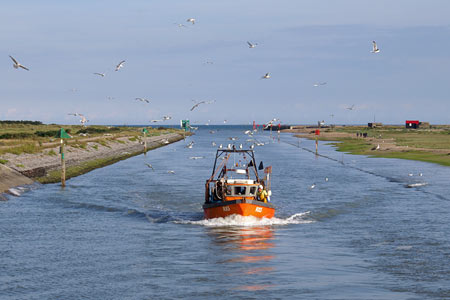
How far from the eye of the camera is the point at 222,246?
31.6m

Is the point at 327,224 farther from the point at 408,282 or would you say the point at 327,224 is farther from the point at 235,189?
the point at 408,282

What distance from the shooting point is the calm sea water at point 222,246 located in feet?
77.8

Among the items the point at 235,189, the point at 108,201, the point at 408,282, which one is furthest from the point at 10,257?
the point at 108,201

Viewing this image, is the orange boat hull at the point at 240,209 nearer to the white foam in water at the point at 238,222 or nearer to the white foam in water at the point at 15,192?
the white foam in water at the point at 238,222

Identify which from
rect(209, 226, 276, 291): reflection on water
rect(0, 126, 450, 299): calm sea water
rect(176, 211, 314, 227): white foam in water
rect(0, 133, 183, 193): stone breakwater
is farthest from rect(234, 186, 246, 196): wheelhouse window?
rect(0, 133, 183, 193): stone breakwater

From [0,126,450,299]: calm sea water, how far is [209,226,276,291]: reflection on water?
6 centimetres

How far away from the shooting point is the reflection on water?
85.8 ft

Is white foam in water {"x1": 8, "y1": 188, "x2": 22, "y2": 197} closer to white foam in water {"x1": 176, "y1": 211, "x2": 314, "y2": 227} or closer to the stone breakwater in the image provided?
the stone breakwater

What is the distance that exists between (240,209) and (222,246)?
18.2 feet

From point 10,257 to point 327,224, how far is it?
1948cm

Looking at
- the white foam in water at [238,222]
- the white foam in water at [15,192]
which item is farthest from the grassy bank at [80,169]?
the white foam in water at [238,222]

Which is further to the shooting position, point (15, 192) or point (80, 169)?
point (80, 169)

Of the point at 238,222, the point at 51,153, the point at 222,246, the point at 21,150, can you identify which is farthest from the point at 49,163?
the point at 222,246

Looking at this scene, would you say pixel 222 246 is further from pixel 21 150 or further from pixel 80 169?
pixel 21 150
